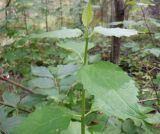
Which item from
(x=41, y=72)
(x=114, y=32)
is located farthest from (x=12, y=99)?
(x=114, y=32)

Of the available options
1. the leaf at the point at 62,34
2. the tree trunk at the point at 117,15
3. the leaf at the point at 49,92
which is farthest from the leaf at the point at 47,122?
the tree trunk at the point at 117,15

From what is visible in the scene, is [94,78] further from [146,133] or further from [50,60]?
[50,60]

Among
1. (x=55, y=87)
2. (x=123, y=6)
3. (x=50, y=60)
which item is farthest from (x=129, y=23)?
(x=50, y=60)

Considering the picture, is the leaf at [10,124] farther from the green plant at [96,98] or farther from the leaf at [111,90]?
the leaf at [111,90]

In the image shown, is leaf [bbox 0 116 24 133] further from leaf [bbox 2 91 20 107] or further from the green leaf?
the green leaf

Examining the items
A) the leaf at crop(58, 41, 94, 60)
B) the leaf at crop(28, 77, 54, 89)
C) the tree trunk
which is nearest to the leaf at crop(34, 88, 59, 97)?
the leaf at crop(28, 77, 54, 89)

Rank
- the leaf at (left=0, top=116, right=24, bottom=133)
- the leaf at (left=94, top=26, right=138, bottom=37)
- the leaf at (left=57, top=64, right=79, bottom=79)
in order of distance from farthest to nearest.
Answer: the leaf at (left=57, top=64, right=79, bottom=79)
the leaf at (left=0, top=116, right=24, bottom=133)
the leaf at (left=94, top=26, right=138, bottom=37)
